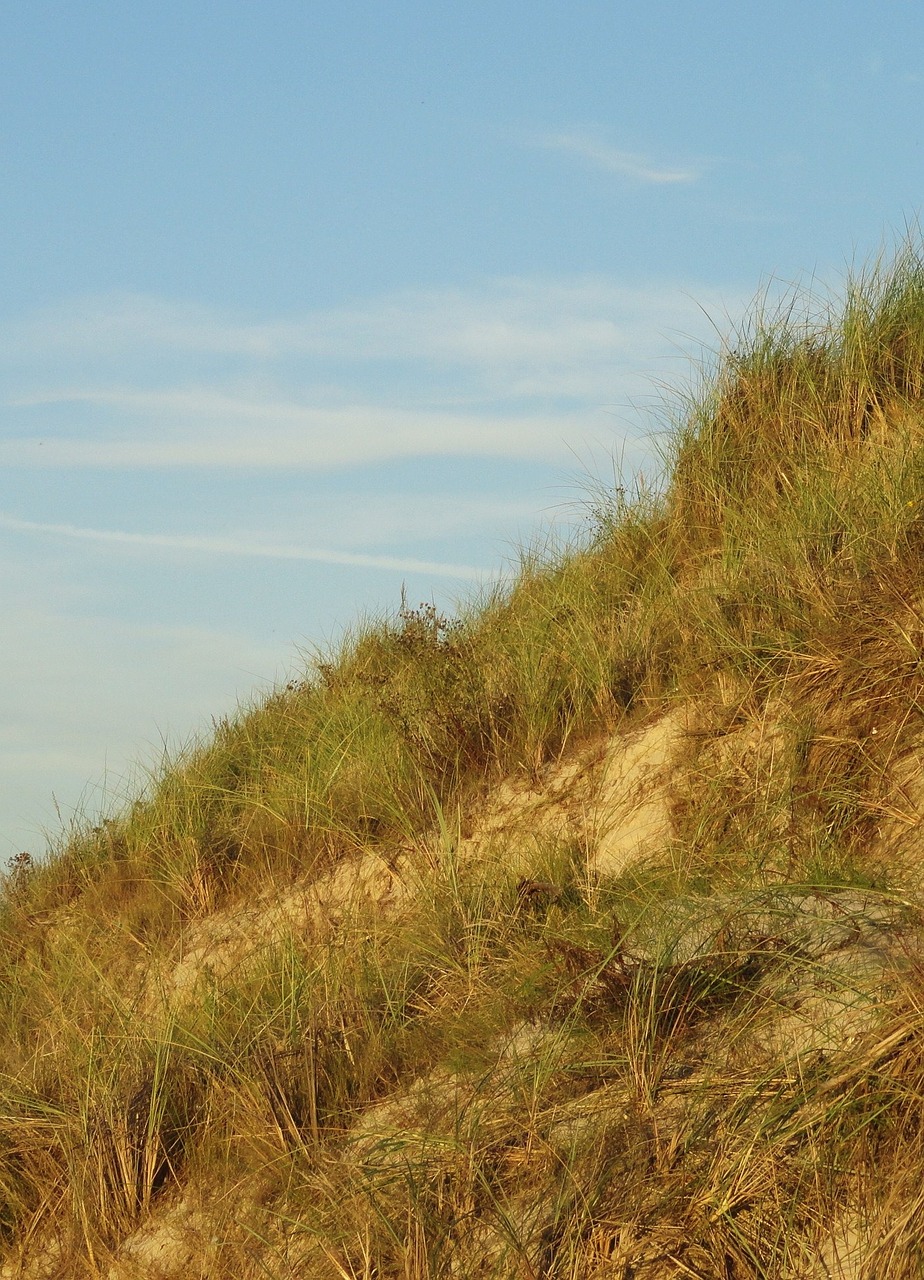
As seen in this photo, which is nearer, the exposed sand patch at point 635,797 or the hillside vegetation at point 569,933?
the hillside vegetation at point 569,933

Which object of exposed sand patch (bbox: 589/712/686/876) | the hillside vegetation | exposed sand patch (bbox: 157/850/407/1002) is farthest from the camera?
exposed sand patch (bbox: 157/850/407/1002)

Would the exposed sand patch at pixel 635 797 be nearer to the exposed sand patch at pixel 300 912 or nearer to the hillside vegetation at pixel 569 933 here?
the hillside vegetation at pixel 569 933

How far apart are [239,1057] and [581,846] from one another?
1724 millimetres

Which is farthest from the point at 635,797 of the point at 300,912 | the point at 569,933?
the point at 300,912

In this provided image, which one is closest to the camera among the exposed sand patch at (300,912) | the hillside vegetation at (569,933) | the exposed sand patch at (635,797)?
the hillside vegetation at (569,933)

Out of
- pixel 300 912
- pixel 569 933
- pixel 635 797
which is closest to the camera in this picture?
pixel 569 933

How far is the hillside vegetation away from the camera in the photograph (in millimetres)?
2906

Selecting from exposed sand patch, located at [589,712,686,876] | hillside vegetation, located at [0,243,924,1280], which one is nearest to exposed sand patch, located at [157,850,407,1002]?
hillside vegetation, located at [0,243,924,1280]

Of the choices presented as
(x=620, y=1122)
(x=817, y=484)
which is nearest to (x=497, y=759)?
(x=817, y=484)

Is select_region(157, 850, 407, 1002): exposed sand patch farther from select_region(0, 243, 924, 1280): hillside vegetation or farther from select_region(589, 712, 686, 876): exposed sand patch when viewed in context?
select_region(589, 712, 686, 876): exposed sand patch

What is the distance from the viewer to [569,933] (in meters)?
3.91

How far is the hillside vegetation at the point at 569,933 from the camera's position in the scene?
→ 2906 millimetres

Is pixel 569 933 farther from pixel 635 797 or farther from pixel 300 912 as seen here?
pixel 300 912

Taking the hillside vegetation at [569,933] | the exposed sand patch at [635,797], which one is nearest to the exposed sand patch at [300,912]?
the hillside vegetation at [569,933]
